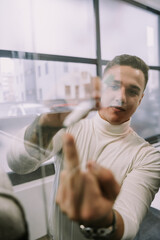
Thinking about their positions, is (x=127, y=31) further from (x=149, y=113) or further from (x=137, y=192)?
(x=137, y=192)

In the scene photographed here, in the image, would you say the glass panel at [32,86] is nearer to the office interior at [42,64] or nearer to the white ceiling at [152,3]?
the office interior at [42,64]

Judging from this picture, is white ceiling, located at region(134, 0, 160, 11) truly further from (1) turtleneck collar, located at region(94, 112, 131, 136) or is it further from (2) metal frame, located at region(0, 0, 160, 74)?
(1) turtleneck collar, located at region(94, 112, 131, 136)

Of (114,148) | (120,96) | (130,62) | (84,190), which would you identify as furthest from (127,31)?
(84,190)

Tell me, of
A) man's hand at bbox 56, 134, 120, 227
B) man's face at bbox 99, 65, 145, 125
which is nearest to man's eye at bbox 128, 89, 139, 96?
man's face at bbox 99, 65, 145, 125

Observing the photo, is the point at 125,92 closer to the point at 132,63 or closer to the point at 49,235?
the point at 132,63

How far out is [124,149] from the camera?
0.41 m

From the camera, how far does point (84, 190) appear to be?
239mm

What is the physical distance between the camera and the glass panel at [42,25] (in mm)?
383

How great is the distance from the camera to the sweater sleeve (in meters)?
0.39

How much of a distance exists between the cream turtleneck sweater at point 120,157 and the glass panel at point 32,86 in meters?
0.06

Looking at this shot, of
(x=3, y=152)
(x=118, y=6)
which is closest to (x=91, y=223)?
(x=3, y=152)

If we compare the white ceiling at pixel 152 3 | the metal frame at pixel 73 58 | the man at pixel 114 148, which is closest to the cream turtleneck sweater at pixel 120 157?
the man at pixel 114 148

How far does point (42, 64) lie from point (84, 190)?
279mm

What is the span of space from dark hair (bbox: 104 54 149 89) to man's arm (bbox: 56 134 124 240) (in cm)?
25
